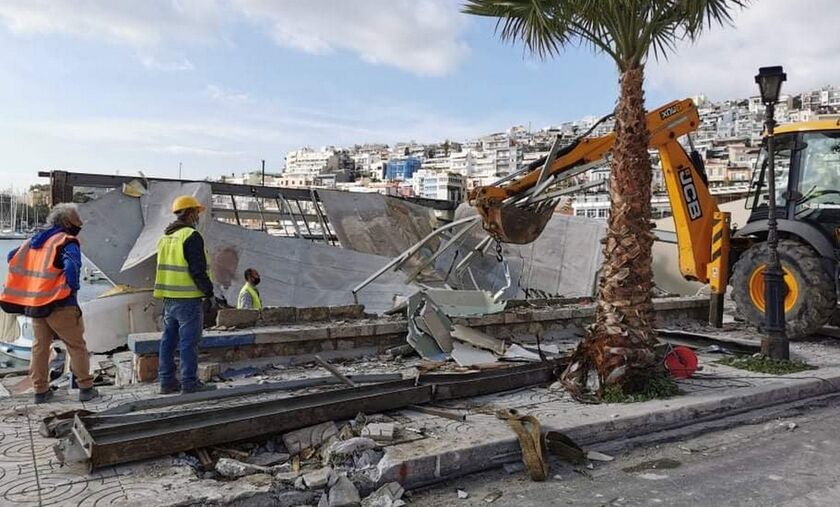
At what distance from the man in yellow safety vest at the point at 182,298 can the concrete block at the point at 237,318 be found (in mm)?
1349

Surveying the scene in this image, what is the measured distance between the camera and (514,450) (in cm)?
474

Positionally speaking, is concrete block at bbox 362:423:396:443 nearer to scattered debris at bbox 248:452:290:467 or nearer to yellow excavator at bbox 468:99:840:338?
scattered debris at bbox 248:452:290:467

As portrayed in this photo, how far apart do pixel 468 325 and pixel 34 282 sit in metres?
4.96

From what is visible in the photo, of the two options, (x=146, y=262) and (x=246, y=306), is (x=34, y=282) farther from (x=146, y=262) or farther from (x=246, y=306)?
(x=146, y=262)

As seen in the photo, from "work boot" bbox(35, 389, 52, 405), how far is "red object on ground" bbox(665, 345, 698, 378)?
6150mm

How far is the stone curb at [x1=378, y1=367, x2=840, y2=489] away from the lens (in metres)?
4.25

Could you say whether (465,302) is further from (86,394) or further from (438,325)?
(86,394)

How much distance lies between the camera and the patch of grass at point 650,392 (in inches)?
238

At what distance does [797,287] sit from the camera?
9.13 m

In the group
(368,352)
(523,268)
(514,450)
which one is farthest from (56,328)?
(523,268)

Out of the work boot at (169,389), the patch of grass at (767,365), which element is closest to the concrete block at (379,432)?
the work boot at (169,389)

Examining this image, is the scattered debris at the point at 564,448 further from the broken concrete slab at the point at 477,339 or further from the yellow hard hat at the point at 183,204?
the yellow hard hat at the point at 183,204

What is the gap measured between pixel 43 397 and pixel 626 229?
5.59 metres

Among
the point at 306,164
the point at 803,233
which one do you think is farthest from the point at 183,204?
the point at 306,164
